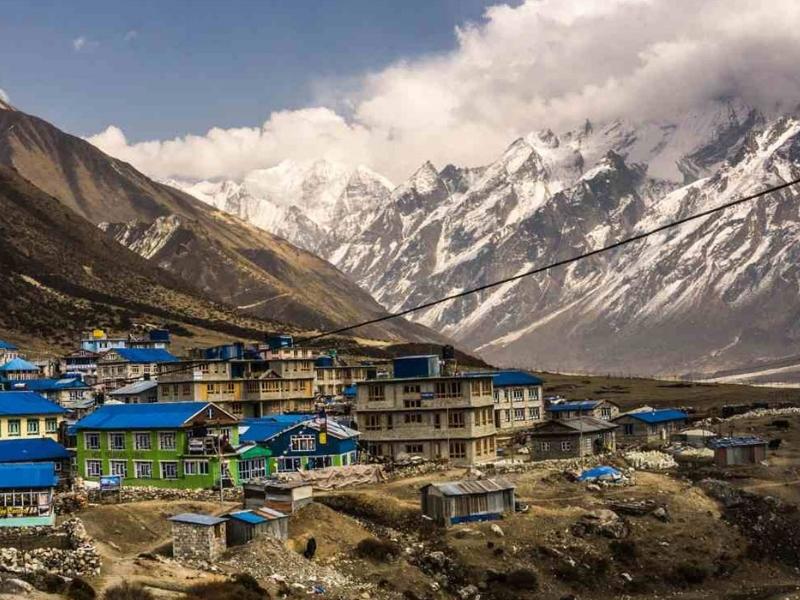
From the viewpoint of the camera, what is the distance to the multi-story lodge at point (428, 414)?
352 feet

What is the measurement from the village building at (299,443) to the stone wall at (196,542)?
2803 centimetres

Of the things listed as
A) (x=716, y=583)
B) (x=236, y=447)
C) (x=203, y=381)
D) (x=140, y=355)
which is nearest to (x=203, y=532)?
(x=236, y=447)

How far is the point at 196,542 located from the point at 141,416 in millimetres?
26293

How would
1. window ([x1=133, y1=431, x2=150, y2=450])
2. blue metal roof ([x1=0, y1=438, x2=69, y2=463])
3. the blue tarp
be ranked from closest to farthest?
blue metal roof ([x1=0, y1=438, x2=69, y2=463]) → window ([x1=133, y1=431, x2=150, y2=450]) → the blue tarp

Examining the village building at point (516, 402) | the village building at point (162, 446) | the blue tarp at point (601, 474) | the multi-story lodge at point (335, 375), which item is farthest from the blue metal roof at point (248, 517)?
the multi-story lodge at point (335, 375)

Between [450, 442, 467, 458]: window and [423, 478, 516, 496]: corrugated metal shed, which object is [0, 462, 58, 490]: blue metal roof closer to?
[423, 478, 516, 496]: corrugated metal shed

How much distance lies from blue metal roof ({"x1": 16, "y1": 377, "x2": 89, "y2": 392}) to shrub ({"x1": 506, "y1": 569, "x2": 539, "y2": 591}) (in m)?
78.9

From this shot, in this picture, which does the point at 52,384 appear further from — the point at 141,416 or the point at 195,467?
the point at 195,467

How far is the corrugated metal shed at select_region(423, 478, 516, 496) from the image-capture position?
279 ft

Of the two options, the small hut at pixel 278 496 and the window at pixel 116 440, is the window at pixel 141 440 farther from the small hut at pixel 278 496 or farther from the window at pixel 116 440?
the small hut at pixel 278 496

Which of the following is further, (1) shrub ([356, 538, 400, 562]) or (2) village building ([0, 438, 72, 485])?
(2) village building ([0, 438, 72, 485])

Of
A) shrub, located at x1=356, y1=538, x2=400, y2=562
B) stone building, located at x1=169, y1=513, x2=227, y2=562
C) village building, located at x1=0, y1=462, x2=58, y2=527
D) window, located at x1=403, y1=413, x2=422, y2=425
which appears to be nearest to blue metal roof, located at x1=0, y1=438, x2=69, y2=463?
village building, located at x1=0, y1=462, x2=58, y2=527

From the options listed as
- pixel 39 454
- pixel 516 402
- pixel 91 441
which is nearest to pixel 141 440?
pixel 91 441

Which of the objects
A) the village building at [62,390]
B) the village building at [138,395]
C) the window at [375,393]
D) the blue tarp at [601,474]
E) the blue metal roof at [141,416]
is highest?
the village building at [62,390]
